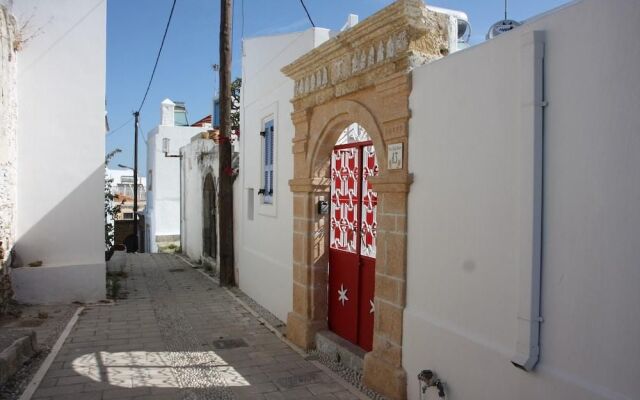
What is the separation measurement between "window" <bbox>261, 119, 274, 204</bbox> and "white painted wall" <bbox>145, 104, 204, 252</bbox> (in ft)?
39.7

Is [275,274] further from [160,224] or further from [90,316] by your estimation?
[160,224]

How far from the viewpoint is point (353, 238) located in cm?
536

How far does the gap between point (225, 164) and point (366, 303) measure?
5381mm

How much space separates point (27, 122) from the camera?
7.56 m

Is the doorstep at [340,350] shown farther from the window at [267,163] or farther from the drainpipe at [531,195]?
the window at [267,163]

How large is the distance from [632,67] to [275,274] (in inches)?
217

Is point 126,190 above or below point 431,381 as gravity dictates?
above

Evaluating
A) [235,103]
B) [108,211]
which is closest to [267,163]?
[108,211]

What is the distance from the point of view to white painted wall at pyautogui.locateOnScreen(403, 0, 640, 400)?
247 centimetres

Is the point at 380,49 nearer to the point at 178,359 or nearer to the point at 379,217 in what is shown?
the point at 379,217

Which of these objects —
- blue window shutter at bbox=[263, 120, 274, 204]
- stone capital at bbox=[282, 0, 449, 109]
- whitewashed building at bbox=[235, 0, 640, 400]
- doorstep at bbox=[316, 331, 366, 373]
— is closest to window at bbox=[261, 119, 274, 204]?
blue window shutter at bbox=[263, 120, 274, 204]

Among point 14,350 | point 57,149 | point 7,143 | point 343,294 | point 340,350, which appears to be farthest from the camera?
point 57,149

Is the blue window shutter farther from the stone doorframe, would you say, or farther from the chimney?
the chimney

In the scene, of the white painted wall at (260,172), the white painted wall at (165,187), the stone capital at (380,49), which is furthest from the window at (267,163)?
the white painted wall at (165,187)
